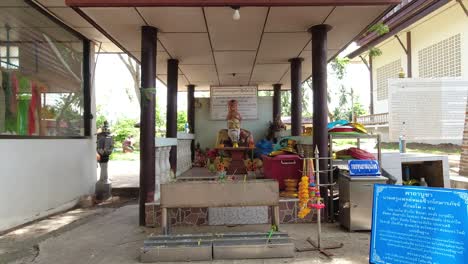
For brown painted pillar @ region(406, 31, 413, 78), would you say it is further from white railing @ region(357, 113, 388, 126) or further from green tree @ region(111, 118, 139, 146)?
green tree @ region(111, 118, 139, 146)

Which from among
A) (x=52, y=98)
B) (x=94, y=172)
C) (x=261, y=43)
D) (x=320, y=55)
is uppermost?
(x=261, y=43)

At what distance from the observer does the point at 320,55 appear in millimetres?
5668

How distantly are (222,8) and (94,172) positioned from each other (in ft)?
17.3

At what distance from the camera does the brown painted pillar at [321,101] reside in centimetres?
A: 559

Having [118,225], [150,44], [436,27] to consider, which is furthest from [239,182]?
[436,27]

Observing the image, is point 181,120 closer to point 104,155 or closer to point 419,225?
point 104,155

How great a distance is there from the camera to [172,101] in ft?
27.8

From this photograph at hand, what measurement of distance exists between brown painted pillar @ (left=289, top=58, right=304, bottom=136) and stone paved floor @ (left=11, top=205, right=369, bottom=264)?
144 inches

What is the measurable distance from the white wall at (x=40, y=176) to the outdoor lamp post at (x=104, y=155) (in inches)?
8.8

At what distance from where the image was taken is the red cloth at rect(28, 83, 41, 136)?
5.89 m

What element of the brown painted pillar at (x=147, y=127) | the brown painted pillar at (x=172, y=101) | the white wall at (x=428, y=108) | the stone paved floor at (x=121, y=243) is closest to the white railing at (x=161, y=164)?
the brown painted pillar at (x=147, y=127)

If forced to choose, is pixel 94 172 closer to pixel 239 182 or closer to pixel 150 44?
pixel 150 44

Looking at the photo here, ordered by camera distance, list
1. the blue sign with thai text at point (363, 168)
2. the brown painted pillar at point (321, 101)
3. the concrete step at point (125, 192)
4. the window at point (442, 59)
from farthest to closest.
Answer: the window at point (442, 59)
the concrete step at point (125, 192)
the brown painted pillar at point (321, 101)
the blue sign with thai text at point (363, 168)

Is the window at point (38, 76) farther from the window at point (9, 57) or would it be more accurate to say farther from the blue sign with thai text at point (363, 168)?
the blue sign with thai text at point (363, 168)
